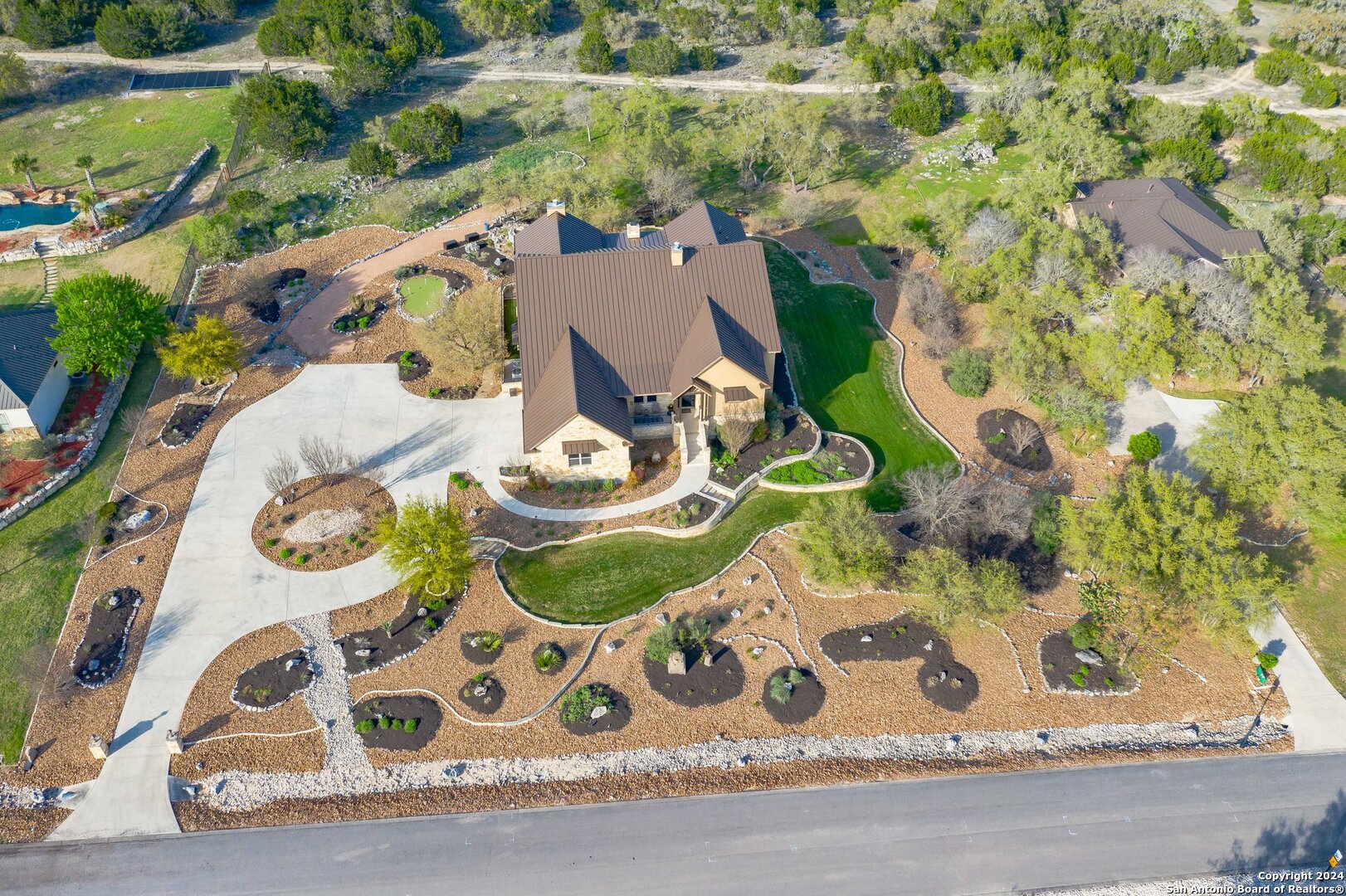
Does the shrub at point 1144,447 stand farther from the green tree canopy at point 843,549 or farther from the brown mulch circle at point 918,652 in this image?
the brown mulch circle at point 918,652

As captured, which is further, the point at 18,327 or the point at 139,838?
the point at 18,327

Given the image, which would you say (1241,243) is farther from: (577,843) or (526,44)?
(526,44)

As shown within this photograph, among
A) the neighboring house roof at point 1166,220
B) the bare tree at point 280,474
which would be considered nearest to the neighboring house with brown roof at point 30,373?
the bare tree at point 280,474

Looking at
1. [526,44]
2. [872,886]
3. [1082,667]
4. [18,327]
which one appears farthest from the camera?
[526,44]

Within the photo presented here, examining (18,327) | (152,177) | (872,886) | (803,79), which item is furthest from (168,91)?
(872,886)

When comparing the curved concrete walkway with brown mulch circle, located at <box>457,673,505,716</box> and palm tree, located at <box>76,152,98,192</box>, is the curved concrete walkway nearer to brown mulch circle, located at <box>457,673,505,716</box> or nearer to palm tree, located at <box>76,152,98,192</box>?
brown mulch circle, located at <box>457,673,505,716</box>

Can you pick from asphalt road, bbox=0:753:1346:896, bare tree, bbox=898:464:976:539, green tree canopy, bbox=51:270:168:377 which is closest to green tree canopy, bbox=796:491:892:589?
bare tree, bbox=898:464:976:539
